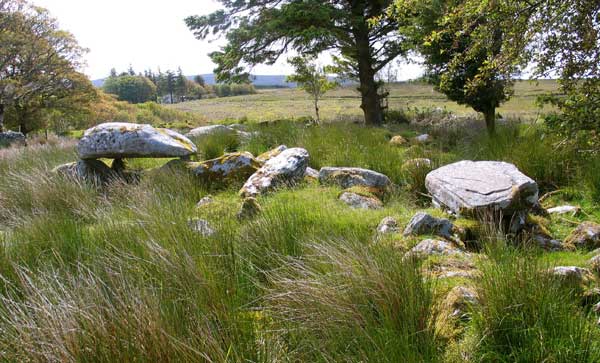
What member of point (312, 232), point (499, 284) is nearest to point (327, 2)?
point (312, 232)

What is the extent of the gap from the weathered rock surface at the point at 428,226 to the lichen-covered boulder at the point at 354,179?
166cm

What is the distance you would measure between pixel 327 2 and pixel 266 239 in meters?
10.8

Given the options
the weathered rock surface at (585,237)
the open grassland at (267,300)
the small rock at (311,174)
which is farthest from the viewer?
the small rock at (311,174)

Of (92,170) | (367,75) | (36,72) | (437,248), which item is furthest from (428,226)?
(36,72)

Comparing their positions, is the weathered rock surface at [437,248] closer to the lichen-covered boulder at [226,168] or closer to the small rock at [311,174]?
the small rock at [311,174]

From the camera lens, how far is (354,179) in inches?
211

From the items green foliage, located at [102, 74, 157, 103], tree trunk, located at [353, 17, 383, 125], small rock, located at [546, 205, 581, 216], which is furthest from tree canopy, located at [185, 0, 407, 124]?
green foliage, located at [102, 74, 157, 103]

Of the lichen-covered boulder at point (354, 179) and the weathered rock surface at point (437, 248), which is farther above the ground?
the lichen-covered boulder at point (354, 179)

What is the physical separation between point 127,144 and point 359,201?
3.92 metres

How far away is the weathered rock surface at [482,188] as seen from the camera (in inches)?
151

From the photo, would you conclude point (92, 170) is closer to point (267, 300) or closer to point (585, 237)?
point (267, 300)

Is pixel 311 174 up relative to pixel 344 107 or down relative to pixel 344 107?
down

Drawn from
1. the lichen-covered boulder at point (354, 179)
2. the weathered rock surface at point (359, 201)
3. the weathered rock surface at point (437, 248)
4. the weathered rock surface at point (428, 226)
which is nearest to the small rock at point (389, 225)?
the weathered rock surface at point (428, 226)

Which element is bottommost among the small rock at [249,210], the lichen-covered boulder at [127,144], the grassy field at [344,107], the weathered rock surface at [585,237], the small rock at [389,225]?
the weathered rock surface at [585,237]
